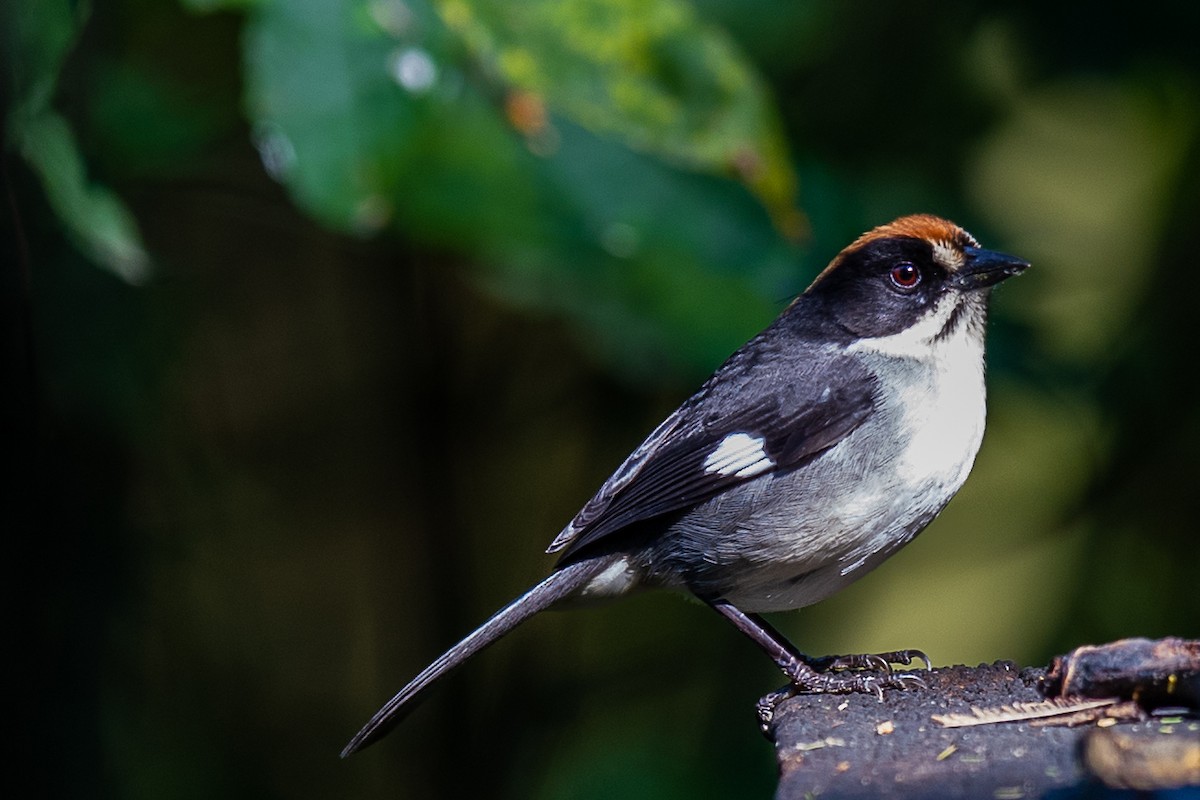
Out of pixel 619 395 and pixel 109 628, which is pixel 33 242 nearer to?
pixel 109 628

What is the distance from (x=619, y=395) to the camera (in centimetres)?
513

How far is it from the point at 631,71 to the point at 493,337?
2.72 m

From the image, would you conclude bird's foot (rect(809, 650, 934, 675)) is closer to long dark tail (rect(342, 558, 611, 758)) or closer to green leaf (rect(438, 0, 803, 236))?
long dark tail (rect(342, 558, 611, 758))

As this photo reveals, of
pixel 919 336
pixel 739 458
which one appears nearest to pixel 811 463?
pixel 739 458

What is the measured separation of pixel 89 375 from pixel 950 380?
3.02m

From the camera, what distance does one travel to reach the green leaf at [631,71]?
269 centimetres

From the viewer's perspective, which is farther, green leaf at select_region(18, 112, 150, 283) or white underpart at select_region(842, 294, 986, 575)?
white underpart at select_region(842, 294, 986, 575)

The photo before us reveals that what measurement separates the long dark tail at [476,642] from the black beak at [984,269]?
119 centimetres

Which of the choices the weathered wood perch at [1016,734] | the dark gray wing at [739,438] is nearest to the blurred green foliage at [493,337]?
the dark gray wing at [739,438]

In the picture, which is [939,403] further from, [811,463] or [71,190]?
[71,190]

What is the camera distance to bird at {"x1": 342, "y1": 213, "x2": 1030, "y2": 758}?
3141 millimetres

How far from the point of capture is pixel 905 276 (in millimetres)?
3480

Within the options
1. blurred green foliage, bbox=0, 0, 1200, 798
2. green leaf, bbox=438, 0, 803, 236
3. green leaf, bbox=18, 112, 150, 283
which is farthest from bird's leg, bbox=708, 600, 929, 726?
green leaf, bbox=18, 112, 150, 283

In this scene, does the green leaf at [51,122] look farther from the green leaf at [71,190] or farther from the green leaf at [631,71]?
the green leaf at [631,71]
